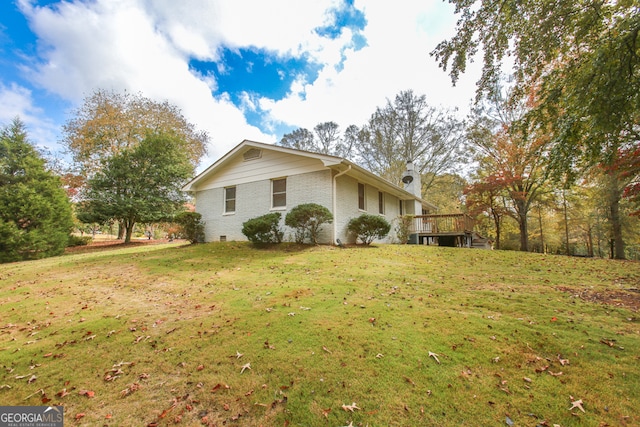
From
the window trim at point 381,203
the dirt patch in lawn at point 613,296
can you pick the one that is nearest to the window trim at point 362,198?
the window trim at point 381,203

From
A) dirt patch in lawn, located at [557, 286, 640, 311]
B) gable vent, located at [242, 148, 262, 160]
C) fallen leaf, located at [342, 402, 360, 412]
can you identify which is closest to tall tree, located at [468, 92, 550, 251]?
dirt patch in lawn, located at [557, 286, 640, 311]

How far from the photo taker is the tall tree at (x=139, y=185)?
48.0 feet

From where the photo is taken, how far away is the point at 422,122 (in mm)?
22312

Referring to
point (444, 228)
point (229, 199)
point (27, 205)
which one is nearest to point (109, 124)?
point (27, 205)

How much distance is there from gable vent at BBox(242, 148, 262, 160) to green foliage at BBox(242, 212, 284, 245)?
12.1 feet

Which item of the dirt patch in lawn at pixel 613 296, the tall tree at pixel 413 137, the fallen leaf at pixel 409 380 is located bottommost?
the fallen leaf at pixel 409 380

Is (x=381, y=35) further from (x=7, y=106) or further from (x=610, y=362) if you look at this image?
(x=7, y=106)

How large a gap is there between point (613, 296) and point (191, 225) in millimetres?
14243

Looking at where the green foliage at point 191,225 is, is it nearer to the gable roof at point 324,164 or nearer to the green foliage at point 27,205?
the gable roof at point 324,164

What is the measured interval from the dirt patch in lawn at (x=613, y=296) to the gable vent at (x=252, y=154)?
11505 millimetres

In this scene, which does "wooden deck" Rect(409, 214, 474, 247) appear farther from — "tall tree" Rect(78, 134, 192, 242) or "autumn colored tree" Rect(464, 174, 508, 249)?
"tall tree" Rect(78, 134, 192, 242)

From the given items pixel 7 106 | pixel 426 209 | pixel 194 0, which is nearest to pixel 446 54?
pixel 194 0

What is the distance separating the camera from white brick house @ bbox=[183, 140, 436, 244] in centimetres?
1071

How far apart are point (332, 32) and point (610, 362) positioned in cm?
1279
